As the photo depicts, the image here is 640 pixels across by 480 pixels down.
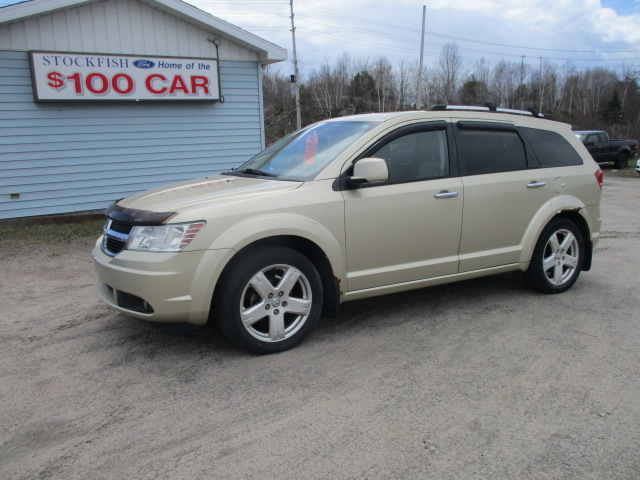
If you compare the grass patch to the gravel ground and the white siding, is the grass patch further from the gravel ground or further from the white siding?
the gravel ground

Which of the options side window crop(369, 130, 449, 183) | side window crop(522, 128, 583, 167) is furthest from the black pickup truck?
side window crop(369, 130, 449, 183)

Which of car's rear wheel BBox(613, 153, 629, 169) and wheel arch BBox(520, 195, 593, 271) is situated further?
car's rear wheel BBox(613, 153, 629, 169)

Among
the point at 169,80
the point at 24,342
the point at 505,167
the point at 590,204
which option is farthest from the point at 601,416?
the point at 169,80

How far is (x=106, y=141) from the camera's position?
1063cm

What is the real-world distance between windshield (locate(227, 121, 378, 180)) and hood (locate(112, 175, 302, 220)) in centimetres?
23

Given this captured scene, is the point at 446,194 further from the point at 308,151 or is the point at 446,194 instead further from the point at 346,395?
the point at 346,395

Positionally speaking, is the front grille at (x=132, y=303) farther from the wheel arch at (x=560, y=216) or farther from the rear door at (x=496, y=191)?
the wheel arch at (x=560, y=216)

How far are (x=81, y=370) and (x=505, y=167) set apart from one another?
4029mm

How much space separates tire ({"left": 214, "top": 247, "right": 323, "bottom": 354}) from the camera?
12.4 feet

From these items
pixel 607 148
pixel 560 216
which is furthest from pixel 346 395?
pixel 607 148

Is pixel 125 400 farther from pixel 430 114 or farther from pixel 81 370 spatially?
pixel 430 114

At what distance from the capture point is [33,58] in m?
9.54

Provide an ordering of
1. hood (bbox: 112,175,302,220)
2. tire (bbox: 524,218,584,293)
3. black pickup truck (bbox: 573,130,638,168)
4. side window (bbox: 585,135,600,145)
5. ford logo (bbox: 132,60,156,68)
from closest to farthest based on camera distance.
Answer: hood (bbox: 112,175,302,220) → tire (bbox: 524,218,584,293) → ford logo (bbox: 132,60,156,68) → side window (bbox: 585,135,600,145) → black pickup truck (bbox: 573,130,638,168)

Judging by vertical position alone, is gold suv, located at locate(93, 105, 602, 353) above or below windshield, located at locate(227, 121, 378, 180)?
below
